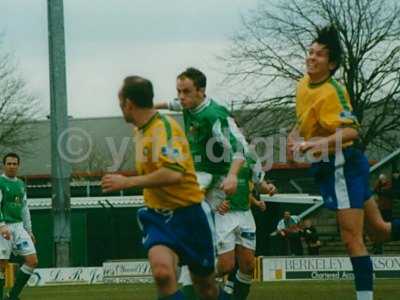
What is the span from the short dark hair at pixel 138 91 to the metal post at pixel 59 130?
20.6 m

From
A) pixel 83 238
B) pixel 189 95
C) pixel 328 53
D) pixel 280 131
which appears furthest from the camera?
pixel 280 131

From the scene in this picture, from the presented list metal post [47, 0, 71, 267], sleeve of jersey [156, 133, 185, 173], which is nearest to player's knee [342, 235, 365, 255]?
sleeve of jersey [156, 133, 185, 173]

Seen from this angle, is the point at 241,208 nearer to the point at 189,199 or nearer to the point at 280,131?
the point at 189,199

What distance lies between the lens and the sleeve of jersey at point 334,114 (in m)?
11.0

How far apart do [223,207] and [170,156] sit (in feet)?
13.7

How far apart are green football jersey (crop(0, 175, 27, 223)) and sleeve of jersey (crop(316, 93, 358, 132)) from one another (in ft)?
29.3

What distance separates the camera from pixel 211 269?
10180mm

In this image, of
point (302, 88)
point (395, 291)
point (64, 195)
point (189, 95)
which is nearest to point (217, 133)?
point (189, 95)

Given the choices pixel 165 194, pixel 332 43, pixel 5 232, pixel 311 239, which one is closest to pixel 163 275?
pixel 165 194

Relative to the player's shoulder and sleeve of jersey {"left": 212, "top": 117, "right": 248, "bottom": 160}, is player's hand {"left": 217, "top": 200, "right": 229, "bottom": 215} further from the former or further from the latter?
the player's shoulder

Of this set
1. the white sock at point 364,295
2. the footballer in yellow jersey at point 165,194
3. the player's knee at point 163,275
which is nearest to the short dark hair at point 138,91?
the footballer in yellow jersey at point 165,194

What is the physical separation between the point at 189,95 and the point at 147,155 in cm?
264

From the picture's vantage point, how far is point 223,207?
536 inches

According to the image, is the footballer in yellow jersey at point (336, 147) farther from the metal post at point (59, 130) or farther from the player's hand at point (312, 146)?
the metal post at point (59, 130)
